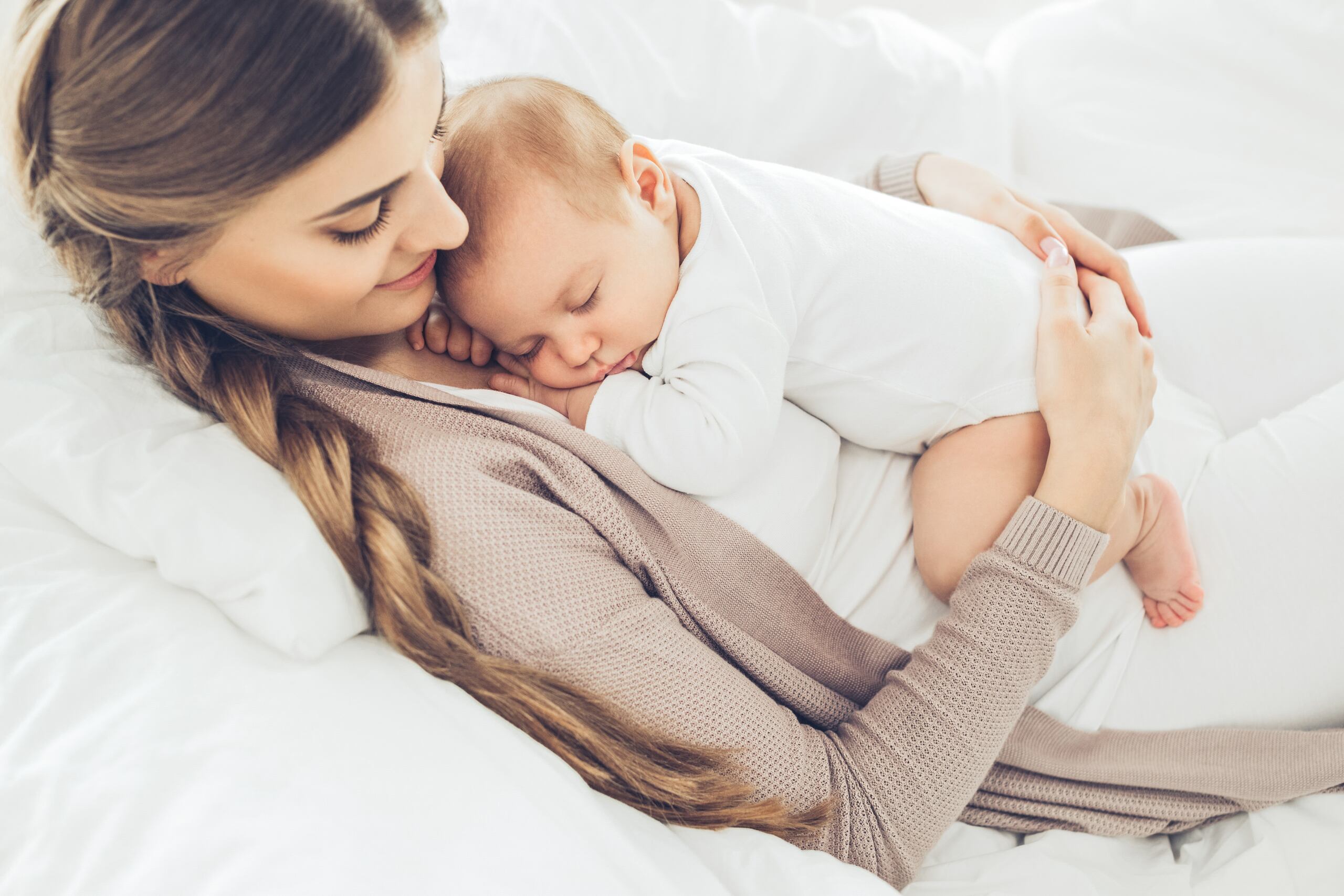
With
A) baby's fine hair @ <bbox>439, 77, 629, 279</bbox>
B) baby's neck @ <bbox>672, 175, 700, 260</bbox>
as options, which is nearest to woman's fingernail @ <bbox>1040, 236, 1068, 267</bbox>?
baby's neck @ <bbox>672, 175, 700, 260</bbox>

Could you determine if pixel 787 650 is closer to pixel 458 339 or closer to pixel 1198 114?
pixel 458 339

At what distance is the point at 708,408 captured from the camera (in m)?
0.97

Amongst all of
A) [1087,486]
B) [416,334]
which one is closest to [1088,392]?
[1087,486]

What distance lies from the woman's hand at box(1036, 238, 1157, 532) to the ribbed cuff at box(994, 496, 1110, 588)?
24mm

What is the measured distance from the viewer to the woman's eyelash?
2.58 ft

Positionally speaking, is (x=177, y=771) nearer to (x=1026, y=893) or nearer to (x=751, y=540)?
(x=751, y=540)

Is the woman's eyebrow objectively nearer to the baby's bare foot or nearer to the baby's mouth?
the baby's mouth

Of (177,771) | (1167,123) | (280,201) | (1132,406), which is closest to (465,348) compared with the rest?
(280,201)

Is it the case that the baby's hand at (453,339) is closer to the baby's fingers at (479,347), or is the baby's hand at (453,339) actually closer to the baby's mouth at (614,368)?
the baby's fingers at (479,347)

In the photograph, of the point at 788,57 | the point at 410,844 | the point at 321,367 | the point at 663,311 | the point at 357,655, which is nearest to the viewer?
the point at 410,844

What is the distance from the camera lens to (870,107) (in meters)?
1.65

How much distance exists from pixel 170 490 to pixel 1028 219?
1.07 meters

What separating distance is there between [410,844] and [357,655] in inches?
7.3

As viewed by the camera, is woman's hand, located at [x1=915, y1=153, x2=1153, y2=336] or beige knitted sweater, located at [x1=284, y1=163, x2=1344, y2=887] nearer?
beige knitted sweater, located at [x1=284, y1=163, x2=1344, y2=887]
